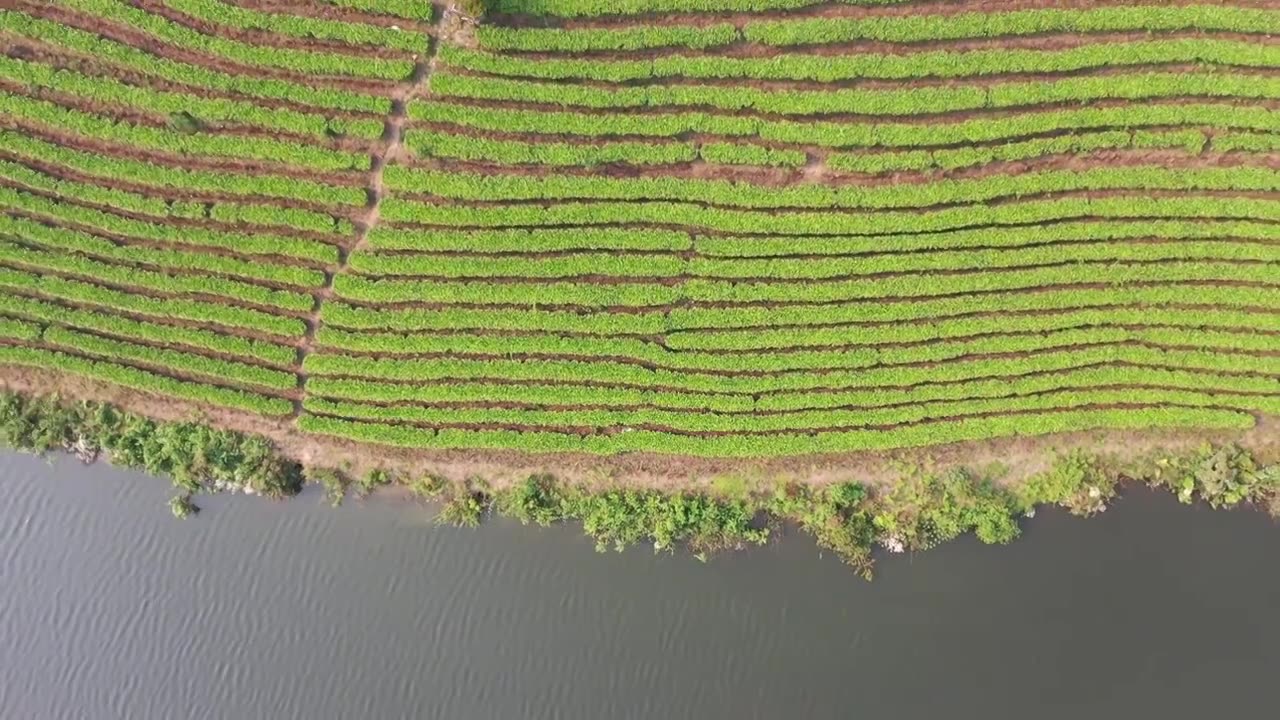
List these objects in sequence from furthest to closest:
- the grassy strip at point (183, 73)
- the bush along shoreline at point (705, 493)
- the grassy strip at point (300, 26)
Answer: the grassy strip at point (300, 26)
the bush along shoreline at point (705, 493)
the grassy strip at point (183, 73)

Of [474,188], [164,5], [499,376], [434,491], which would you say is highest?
[164,5]

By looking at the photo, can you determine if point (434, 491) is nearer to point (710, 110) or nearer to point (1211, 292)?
point (710, 110)

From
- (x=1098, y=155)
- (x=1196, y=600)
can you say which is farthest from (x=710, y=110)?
(x=1196, y=600)

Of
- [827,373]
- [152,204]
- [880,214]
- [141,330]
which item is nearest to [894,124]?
[880,214]

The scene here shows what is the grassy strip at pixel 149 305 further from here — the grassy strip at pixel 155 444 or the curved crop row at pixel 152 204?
the grassy strip at pixel 155 444

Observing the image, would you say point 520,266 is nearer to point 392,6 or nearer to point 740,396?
point 740,396

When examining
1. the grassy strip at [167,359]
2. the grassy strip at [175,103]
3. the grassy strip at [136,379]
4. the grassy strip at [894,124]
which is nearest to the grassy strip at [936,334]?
the grassy strip at [894,124]
